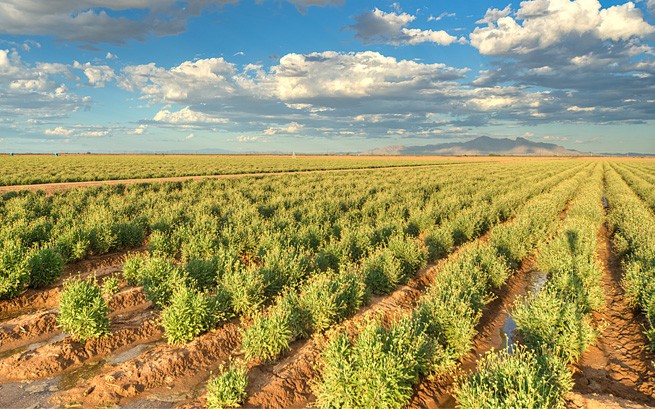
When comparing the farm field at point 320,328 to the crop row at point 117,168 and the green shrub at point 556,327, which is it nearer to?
the green shrub at point 556,327

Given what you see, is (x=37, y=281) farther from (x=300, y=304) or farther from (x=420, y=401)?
(x=420, y=401)

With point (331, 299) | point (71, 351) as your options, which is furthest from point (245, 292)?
point (71, 351)

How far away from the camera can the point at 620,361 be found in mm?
7742

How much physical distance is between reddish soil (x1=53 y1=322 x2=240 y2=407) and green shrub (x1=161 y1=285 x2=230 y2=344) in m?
0.19

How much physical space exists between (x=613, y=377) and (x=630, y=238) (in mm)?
10381

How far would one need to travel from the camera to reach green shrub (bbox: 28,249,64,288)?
1052 centimetres

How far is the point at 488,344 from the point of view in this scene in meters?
8.45

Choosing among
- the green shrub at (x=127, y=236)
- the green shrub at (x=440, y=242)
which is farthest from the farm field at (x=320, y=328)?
the green shrub at (x=127, y=236)

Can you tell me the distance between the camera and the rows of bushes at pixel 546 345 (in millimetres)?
5449

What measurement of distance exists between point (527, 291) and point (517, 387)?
5.71 m

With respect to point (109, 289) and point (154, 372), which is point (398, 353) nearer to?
point (154, 372)

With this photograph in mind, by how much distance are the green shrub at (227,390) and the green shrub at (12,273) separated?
6.84 m

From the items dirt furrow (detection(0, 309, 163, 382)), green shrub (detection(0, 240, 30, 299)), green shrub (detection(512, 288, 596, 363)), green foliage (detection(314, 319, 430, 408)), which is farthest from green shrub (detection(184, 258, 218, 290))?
green shrub (detection(512, 288, 596, 363))

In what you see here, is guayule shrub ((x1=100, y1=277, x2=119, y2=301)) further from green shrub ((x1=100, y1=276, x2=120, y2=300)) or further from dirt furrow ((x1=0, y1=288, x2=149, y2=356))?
dirt furrow ((x1=0, y1=288, x2=149, y2=356))
